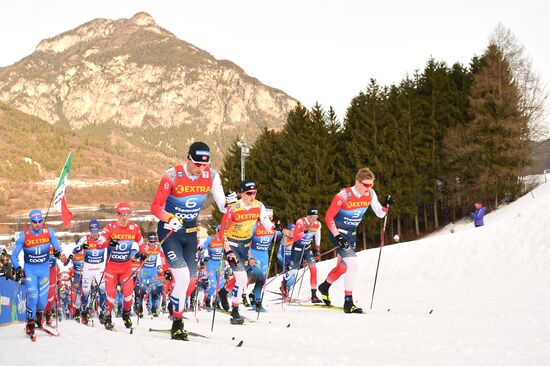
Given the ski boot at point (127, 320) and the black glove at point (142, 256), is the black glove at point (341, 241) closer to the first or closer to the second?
the black glove at point (142, 256)

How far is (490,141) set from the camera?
37.2 metres

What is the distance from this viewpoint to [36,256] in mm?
9789

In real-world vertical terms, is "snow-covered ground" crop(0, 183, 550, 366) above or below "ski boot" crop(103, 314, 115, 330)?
above

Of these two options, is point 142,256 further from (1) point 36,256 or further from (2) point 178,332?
(2) point 178,332

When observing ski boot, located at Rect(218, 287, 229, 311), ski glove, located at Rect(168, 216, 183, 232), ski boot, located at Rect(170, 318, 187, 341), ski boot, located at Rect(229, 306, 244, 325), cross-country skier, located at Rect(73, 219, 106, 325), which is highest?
ski glove, located at Rect(168, 216, 183, 232)

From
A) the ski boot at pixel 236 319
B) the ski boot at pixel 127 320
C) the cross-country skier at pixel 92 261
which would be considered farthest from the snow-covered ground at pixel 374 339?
the cross-country skier at pixel 92 261

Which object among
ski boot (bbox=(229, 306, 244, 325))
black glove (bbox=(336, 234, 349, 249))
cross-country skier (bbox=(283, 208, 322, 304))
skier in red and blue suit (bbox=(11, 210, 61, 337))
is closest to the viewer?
ski boot (bbox=(229, 306, 244, 325))

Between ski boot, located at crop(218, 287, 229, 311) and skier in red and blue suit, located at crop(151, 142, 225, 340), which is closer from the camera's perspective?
skier in red and blue suit, located at crop(151, 142, 225, 340)

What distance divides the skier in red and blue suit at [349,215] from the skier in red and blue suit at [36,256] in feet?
16.7

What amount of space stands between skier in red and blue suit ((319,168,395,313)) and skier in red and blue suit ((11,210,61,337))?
5076 mm

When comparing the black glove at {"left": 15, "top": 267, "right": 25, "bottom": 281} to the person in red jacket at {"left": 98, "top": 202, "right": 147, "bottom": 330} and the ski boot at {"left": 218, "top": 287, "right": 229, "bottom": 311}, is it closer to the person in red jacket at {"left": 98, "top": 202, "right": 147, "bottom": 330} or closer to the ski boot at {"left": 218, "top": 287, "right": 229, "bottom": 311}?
the person in red jacket at {"left": 98, "top": 202, "right": 147, "bottom": 330}

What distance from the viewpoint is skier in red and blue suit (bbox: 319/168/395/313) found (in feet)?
29.7

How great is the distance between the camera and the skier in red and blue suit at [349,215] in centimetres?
906

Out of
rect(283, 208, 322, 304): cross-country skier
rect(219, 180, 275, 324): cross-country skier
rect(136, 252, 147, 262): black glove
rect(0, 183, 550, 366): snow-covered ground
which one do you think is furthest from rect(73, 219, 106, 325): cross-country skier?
rect(283, 208, 322, 304): cross-country skier
